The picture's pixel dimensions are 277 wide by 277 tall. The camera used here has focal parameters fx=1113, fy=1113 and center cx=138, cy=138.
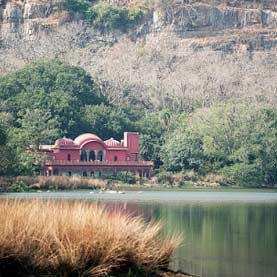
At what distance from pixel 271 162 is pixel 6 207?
194 feet

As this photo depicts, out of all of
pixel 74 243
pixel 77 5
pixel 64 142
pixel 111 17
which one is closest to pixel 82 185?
pixel 64 142

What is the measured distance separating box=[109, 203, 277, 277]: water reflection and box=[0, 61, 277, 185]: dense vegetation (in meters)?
28.8

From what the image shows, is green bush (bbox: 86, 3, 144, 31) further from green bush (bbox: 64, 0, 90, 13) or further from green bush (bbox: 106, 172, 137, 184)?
green bush (bbox: 106, 172, 137, 184)

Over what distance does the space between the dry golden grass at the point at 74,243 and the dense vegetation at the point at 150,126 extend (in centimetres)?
5077

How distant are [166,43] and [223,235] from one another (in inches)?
4300

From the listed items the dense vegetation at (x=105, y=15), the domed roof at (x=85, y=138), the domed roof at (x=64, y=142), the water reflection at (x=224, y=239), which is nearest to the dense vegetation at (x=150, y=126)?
the domed roof at (x=64, y=142)

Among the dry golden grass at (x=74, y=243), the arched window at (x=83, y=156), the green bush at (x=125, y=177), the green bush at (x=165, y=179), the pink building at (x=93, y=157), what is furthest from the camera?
the arched window at (x=83, y=156)

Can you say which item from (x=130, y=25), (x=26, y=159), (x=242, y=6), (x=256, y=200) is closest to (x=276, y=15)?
(x=242, y=6)

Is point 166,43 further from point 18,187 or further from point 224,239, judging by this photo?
point 224,239

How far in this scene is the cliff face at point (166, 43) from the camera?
124 meters

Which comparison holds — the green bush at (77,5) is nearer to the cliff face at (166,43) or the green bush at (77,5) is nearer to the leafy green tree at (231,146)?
the cliff face at (166,43)

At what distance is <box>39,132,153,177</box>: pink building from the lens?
7869 centimetres

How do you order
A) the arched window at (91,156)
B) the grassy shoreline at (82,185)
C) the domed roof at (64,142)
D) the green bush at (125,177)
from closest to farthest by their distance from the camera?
the grassy shoreline at (82,185), the green bush at (125,177), the domed roof at (64,142), the arched window at (91,156)

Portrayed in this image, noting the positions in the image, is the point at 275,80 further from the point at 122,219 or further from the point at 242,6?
the point at 122,219
